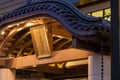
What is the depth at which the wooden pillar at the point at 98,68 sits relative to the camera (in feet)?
27.6

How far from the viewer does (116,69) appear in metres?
4.25

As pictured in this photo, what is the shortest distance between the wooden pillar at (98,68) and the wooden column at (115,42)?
13.5 feet

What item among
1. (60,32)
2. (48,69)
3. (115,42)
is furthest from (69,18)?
(115,42)

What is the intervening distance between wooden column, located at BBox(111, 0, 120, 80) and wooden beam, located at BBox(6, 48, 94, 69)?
437 cm

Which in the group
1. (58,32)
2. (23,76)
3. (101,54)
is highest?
(58,32)

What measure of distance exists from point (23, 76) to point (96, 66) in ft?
15.5

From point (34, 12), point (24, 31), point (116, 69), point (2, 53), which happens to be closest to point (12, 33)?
point (24, 31)

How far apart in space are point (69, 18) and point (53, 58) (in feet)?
6.39

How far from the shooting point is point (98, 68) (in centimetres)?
852

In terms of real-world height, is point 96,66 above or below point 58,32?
below

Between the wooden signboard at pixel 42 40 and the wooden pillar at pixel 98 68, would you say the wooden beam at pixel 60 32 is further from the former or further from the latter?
the wooden pillar at pixel 98 68

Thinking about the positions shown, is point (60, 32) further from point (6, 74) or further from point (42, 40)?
point (6, 74)

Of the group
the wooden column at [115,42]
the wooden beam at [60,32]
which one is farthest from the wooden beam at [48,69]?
the wooden column at [115,42]

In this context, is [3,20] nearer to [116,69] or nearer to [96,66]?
[96,66]
